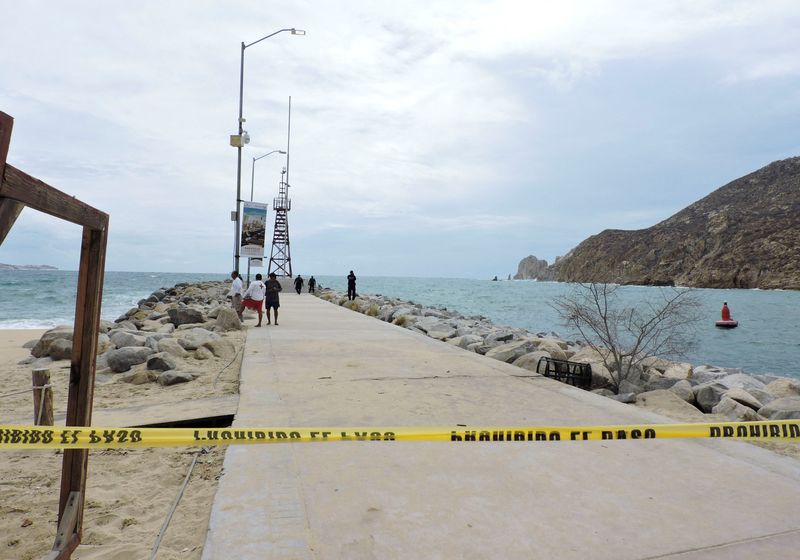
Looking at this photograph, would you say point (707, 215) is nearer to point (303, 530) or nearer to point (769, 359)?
point (769, 359)

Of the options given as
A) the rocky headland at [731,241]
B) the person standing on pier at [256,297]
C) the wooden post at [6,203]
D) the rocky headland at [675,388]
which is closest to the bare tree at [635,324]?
the rocky headland at [675,388]

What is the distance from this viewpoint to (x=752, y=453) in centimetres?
427

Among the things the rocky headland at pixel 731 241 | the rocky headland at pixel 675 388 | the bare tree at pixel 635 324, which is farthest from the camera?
the rocky headland at pixel 731 241

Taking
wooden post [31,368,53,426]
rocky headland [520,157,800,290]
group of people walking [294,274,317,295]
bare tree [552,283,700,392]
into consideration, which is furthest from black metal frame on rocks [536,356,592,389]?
rocky headland [520,157,800,290]

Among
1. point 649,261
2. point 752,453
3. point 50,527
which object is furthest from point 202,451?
point 649,261

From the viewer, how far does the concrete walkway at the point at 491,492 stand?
2693 mm

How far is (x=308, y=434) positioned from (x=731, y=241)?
106670 millimetres

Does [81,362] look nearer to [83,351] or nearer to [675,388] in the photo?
[83,351]

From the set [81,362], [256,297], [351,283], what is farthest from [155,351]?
[351,283]

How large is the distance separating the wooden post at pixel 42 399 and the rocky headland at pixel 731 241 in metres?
80.9

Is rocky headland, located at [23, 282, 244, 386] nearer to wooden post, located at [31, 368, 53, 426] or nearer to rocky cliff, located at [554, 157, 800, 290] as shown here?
wooden post, located at [31, 368, 53, 426]

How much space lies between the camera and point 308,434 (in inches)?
117

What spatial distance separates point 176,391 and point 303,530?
15.5ft

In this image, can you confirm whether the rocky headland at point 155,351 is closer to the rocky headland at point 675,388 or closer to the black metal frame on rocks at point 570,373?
the rocky headland at point 675,388
